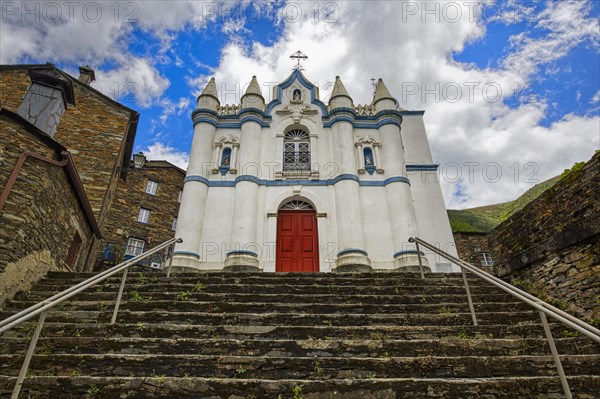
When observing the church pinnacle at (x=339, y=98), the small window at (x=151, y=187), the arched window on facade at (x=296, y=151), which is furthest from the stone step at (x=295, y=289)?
the small window at (x=151, y=187)

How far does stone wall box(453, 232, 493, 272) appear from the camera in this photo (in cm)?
1778

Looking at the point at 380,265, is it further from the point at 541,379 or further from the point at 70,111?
the point at 70,111

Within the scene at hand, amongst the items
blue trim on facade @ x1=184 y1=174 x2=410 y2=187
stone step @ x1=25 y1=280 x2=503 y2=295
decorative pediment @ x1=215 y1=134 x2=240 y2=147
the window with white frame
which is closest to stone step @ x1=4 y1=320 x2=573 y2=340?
stone step @ x1=25 y1=280 x2=503 y2=295

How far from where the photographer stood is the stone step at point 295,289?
20.4 feet

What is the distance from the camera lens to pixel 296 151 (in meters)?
Result: 13.1

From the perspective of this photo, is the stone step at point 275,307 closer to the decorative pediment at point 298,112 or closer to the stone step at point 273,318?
the stone step at point 273,318

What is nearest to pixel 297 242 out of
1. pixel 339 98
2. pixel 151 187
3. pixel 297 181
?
pixel 297 181

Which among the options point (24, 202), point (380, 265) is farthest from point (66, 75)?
point (380, 265)

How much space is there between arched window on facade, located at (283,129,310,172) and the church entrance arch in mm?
1415

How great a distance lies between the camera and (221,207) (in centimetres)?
1158

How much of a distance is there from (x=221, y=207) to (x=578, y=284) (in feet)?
31.2

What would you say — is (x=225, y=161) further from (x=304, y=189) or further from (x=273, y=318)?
(x=273, y=318)

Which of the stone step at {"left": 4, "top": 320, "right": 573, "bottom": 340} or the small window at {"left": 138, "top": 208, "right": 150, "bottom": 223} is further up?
the small window at {"left": 138, "top": 208, "right": 150, "bottom": 223}

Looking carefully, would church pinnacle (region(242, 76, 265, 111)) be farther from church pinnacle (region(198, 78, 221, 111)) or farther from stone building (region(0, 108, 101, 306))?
stone building (region(0, 108, 101, 306))
